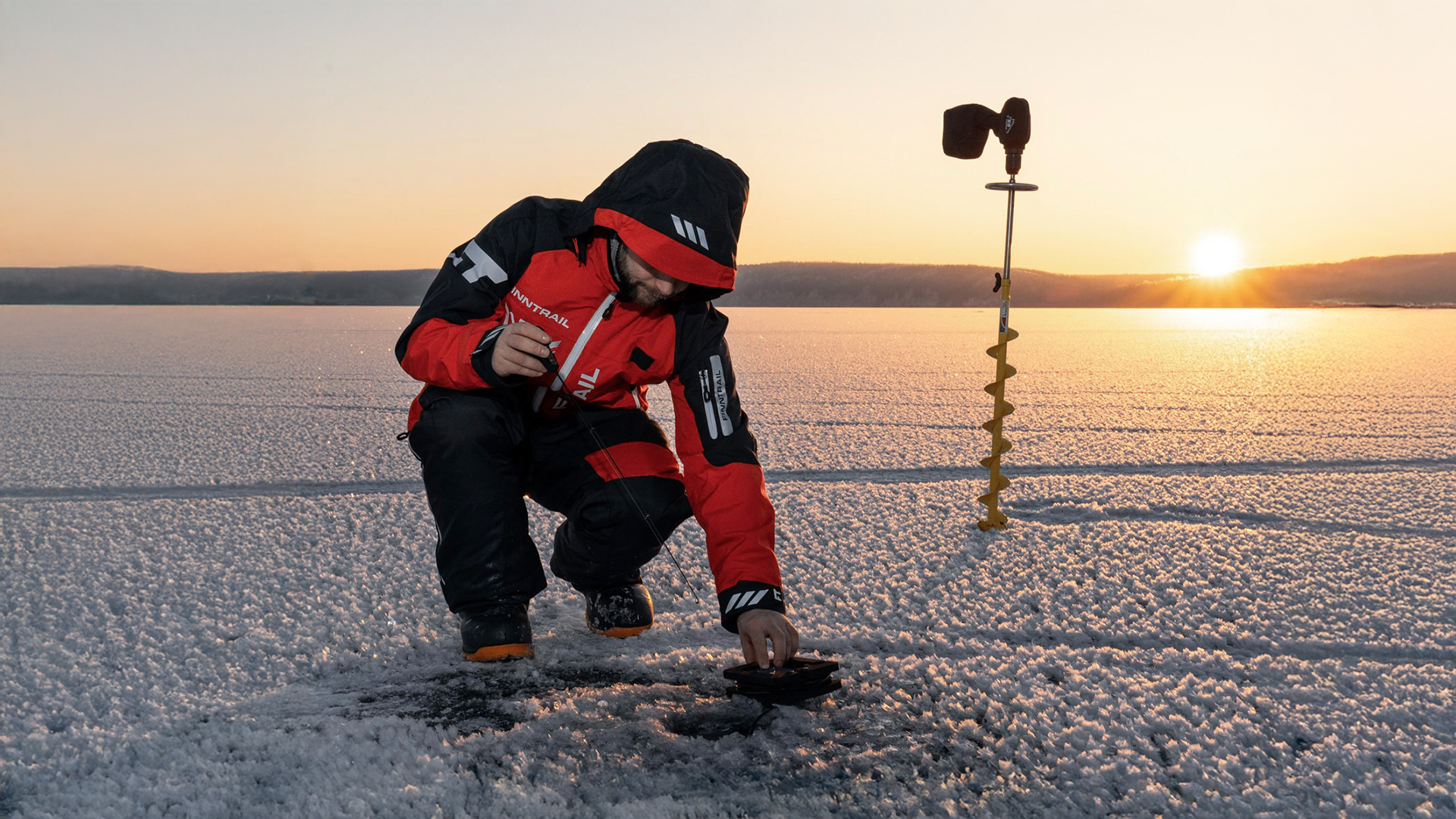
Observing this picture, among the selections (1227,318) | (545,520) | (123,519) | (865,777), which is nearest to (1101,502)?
(545,520)

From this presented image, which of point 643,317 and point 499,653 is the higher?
point 643,317

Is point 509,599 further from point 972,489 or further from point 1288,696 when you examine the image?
point 972,489

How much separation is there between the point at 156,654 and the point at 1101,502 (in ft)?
8.34

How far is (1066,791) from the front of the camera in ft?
4.05

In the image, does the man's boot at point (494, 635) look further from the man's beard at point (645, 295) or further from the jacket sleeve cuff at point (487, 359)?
the man's beard at point (645, 295)

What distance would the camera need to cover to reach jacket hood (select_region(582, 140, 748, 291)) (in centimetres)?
152

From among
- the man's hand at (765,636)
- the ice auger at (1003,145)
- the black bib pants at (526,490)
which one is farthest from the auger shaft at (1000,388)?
the man's hand at (765,636)

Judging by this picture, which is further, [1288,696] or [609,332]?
[609,332]

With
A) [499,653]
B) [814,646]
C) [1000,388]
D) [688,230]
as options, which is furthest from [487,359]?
[1000,388]

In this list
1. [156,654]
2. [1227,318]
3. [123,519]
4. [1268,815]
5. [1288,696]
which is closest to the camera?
[1268,815]

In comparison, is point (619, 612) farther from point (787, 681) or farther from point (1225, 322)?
point (1225, 322)

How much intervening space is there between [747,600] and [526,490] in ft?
2.23

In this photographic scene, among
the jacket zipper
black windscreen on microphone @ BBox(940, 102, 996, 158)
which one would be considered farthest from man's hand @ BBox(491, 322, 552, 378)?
black windscreen on microphone @ BBox(940, 102, 996, 158)

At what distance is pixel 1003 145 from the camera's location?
2697 mm
